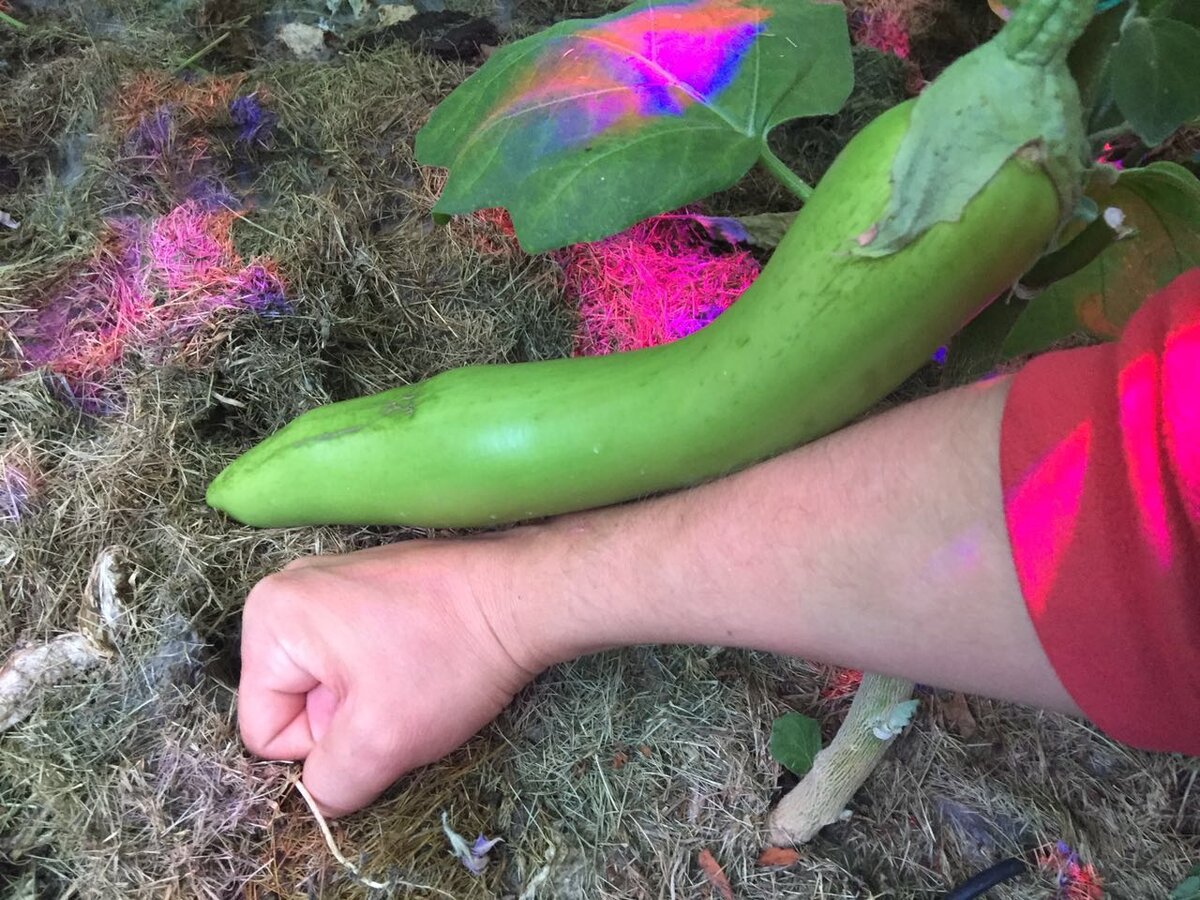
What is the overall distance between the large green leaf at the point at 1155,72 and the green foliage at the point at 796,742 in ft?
2.50

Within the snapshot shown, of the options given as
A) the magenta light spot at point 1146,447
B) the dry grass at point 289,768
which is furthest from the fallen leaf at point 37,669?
the magenta light spot at point 1146,447

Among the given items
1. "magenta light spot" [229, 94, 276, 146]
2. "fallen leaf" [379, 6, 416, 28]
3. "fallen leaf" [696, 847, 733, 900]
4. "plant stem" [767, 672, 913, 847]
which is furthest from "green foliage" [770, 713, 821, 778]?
"fallen leaf" [379, 6, 416, 28]

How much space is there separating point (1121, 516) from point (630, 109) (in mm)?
658

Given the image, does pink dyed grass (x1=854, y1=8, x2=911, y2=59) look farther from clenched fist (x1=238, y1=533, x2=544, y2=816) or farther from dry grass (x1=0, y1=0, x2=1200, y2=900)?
clenched fist (x1=238, y1=533, x2=544, y2=816)

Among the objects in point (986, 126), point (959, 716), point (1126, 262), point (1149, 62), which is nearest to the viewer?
point (986, 126)

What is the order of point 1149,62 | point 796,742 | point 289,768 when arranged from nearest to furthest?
point 1149,62
point 289,768
point 796,742

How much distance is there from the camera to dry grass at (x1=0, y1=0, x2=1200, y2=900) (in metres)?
0.99

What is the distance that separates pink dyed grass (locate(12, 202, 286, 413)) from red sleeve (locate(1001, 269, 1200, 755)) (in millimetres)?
952

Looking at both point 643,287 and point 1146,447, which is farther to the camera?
point 643,287

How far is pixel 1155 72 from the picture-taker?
0.78 m

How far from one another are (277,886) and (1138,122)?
1189 millimetres

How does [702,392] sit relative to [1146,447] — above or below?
below

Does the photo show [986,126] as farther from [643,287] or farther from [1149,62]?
[643,287]

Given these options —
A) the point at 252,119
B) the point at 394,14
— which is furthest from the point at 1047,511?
the point at 394,14
